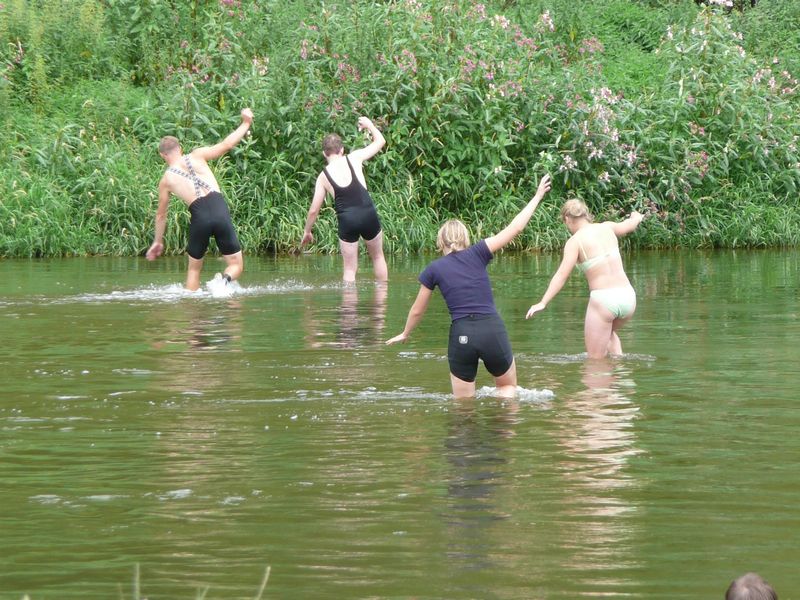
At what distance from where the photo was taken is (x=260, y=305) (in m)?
16.2

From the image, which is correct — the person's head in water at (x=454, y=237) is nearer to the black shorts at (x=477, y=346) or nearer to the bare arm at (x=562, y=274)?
the black shorts at (x=477, y=346)

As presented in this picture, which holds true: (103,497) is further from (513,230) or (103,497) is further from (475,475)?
(513,230)

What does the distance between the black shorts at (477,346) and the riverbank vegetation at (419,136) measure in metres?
13.7

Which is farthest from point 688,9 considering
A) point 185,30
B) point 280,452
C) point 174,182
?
point 280,452

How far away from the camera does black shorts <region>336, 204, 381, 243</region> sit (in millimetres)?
18219

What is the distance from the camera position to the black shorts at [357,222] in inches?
717

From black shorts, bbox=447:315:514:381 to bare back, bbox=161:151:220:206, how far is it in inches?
304

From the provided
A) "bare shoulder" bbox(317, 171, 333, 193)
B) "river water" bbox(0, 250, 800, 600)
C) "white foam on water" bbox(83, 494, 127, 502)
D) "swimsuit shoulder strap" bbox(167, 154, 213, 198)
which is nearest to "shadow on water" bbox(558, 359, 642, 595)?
"river water" bbox(0, 250, 800, 600)

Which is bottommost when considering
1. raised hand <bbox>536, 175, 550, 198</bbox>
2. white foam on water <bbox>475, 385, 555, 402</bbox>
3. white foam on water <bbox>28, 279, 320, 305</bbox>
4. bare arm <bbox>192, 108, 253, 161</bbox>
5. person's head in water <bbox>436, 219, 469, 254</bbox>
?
white foam on water <bbox>475, 385, 555, 402</bbox>

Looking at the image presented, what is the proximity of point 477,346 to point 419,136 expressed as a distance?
48.2ft

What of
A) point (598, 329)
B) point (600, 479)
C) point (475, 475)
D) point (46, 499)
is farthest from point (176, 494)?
point (598, 329)

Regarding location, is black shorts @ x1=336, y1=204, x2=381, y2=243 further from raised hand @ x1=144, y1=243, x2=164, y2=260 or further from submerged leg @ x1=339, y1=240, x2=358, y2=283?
raised hand @ x1=144, y1=243, x2=164, y2=260

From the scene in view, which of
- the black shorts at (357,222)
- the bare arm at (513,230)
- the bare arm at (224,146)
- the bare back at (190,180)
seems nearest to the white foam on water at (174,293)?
the black shorts at (357,222)

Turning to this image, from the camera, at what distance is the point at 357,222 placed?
1822cm
